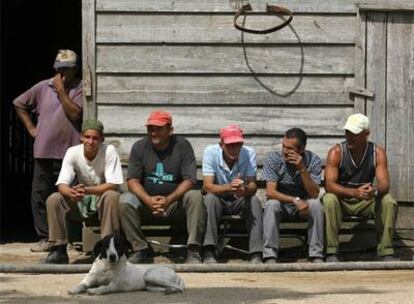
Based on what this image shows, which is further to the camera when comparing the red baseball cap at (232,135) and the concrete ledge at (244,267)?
the red baseball cap at (232,135)

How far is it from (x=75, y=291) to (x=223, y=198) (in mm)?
2214

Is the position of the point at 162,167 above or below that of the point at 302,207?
above

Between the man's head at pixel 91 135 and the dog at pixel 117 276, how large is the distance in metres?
1.81

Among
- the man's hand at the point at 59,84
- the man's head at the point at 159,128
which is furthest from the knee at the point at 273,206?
the man's hand at the point at 59,84

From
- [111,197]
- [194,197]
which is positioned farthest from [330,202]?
[111,197]

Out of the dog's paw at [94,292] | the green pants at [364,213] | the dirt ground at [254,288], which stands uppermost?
the green pants at [364,213]

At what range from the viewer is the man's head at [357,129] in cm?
865

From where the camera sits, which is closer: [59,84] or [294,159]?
[294,159]

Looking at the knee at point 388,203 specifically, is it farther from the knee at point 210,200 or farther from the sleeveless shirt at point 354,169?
the knee at point 210,200

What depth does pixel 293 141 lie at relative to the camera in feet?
28.4

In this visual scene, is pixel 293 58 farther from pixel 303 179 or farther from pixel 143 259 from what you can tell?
pixel 143 259

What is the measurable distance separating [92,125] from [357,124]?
2.37 metres

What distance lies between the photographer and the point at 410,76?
9.40m

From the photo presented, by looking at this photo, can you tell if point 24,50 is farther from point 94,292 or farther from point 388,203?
point 94,292
